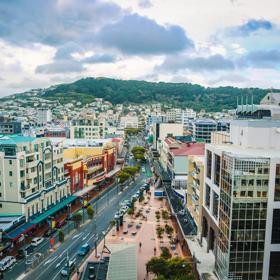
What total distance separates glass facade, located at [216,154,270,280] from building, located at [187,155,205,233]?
1542 centimetres

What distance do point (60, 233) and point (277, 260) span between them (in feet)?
97.7

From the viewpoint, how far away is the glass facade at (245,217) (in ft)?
105

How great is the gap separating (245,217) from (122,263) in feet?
44.2

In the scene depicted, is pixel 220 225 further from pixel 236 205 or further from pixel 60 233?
pixel 60 233

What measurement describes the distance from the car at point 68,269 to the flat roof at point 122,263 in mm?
5945

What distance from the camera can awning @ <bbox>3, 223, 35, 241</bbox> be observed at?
45844mm

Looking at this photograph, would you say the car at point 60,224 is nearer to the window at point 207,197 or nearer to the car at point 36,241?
the car at point 36,241

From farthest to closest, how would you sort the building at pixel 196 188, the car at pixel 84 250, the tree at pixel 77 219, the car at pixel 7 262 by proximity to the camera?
1. the tree at pixel 77 219
2. the building at pixel 196 188
3. the car at pixel 84 250
4. the car at pixel 7 262

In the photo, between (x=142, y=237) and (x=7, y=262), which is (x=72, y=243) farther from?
(x=142, y=237)

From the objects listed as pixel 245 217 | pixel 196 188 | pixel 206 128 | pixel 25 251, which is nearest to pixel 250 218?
pixel 245 217

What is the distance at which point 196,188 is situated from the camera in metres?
52.6

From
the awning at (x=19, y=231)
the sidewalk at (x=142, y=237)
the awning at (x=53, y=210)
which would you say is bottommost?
the sidewalk at (x=142, y=237)

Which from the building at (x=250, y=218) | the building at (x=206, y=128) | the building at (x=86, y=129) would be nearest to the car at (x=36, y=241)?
the building at (x=250, y=218)

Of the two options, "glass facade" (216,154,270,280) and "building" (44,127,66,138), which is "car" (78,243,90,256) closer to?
"glass facade" (216,154,270,280)
